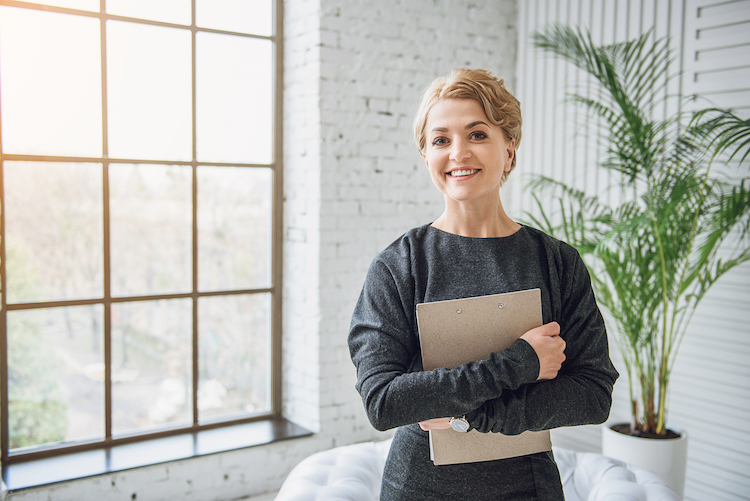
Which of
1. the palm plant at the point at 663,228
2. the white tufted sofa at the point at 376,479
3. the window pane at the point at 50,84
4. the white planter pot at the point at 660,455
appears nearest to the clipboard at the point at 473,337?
the white tufted sofa at the point at 376,479

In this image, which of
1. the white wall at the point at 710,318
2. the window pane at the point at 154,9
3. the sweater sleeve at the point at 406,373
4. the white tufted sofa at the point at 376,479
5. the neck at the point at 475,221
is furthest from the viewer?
the window pane at the point at 154,9

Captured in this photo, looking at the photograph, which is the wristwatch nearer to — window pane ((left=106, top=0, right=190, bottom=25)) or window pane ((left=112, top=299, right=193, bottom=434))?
window pane ((left=112, top=299, right=193, bottom=434))

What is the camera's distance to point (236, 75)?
3.07 m

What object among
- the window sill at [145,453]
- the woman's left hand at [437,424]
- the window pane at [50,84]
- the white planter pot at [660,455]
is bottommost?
the window sill at [145,453]

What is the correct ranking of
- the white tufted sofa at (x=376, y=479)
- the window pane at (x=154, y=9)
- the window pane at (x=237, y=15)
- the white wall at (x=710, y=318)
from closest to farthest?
the white tufted sofa at (x=376, y=479)
the white wall at (x=710, y=318)
the window pane at (x=154, y=9)
the window pane at (x=237, y=15)

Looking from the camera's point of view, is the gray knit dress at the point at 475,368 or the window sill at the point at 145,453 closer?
the gray knit dress at the point at 475,368

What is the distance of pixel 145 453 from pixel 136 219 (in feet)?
3.44

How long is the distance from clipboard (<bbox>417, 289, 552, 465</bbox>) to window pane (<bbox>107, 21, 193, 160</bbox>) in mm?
2177

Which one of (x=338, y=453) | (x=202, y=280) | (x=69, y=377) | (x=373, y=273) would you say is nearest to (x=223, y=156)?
(x=202, y=280)

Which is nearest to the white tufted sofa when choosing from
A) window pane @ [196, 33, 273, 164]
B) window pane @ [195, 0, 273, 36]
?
window pane @ [196, 33, 273, 164]

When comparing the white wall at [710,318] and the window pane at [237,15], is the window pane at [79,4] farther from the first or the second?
the white wall at [710,318]

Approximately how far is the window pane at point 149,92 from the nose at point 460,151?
6.96 feet

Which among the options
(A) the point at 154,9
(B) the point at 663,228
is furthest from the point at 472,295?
(A) the point at 154,9

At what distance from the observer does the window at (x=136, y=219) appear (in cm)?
260
